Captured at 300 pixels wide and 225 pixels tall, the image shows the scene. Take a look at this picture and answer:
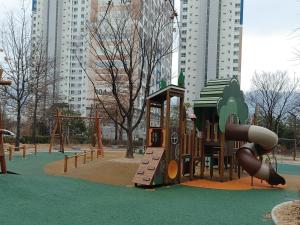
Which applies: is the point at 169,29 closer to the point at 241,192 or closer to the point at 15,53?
the point at 241,192

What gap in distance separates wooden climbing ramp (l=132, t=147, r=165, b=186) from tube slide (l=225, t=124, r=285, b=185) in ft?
10.9

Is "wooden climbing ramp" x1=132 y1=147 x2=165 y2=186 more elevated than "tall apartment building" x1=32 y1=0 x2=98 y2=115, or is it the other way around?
"tall apartment building" x1=32 y1=0 x2=98 y2=115

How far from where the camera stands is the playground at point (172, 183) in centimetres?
848

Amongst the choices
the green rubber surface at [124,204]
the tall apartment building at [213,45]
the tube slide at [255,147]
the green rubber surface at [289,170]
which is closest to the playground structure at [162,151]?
the green rubber surface at [124,204]

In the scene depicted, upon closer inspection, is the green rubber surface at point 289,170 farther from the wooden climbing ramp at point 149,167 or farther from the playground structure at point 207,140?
the wooden climbing ramp at point 149,167

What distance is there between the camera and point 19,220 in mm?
7457

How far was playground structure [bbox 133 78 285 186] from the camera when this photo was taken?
13.8 metres

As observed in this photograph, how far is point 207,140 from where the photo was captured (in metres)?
16.5

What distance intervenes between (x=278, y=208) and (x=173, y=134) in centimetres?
543

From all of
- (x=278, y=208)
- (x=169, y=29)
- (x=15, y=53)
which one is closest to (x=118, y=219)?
(x=278, y=208)

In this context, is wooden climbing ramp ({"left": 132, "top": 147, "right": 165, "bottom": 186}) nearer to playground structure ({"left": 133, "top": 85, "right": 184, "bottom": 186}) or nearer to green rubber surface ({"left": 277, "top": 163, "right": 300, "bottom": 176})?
playground structure ({"left": 133, "top": 85, "right": 184, "bottom": 186})

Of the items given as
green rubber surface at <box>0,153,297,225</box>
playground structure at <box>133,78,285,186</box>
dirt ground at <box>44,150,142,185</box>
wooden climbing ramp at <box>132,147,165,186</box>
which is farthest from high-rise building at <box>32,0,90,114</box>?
green rubber surface at <box>0,153,297,225</box>

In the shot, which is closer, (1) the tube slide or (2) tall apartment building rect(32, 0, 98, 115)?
(1) the tube slide

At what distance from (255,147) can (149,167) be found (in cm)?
462
